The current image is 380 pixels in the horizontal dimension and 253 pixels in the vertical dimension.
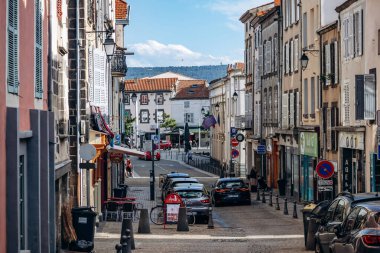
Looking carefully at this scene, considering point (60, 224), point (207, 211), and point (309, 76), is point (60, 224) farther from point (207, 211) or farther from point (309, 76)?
point (309, 76)

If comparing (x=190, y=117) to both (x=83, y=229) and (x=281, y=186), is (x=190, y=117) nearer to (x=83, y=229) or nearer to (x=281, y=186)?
(x=281, y=186)

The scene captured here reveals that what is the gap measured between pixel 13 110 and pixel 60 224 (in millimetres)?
8388

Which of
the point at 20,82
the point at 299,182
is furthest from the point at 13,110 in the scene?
the point at 299,182

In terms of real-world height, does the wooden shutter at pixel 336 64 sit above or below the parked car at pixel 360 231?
above

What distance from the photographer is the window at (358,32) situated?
3381 cm

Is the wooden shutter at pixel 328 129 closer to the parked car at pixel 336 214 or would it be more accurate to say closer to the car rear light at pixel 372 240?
the parked car at pixel 336 214

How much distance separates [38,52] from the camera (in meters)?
17.5

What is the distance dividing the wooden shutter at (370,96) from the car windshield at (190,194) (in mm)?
6656

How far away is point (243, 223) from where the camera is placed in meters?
33.8

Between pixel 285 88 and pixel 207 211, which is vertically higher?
pixel 285 88

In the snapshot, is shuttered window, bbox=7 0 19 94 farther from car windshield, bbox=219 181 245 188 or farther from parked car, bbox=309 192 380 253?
car windshield, bbox=219 181 245 188

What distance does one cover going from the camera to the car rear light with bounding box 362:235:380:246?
1410 centimetres

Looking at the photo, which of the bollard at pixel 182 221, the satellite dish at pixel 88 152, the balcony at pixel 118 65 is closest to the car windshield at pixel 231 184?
the balcony at pixel 118 65

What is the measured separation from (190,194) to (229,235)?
6.95 metres
